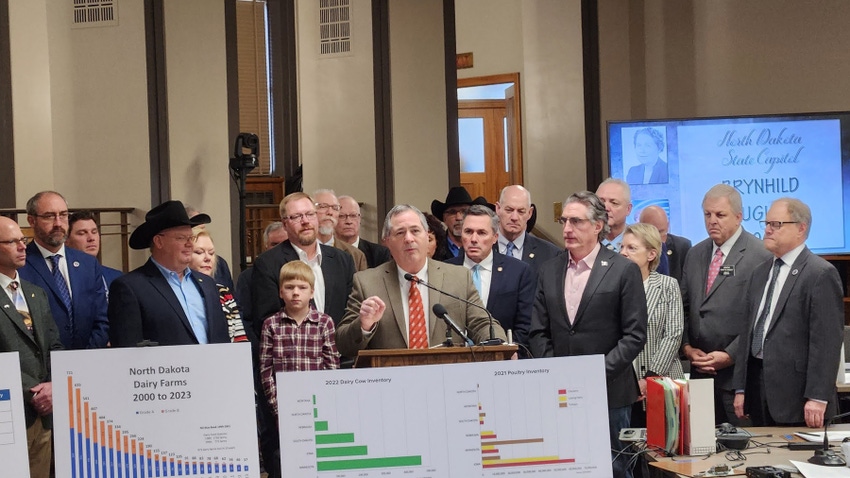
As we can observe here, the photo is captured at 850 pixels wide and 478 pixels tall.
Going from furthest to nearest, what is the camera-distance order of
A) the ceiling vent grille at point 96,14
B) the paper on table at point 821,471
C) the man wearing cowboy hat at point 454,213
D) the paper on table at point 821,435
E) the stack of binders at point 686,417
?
the ceiling vent grille at point 96,14 → the man wearing cowboy hat at point 454,213 → the paper on table at point 821,435 → the stack of binders at point 686,417 → the paper on table at point 821,471

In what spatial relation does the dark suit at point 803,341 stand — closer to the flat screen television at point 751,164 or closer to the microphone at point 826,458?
the microphone at point 826,458

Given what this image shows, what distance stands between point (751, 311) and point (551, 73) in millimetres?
4893

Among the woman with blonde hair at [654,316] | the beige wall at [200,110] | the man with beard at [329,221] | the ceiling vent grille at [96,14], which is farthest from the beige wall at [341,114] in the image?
the woman with blonde hair at [654,316]

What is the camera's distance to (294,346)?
441 cm

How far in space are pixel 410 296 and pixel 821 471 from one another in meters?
1.65

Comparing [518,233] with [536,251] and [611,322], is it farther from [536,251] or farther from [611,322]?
[611,322]

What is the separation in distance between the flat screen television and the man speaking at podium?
3.82 meters

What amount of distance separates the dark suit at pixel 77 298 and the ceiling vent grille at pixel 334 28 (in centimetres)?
370

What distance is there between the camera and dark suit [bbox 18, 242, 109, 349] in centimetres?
479

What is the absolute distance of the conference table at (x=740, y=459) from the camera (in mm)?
3246

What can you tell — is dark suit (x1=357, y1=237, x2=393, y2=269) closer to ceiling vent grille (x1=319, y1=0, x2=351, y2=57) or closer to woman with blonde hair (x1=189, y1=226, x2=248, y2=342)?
woman with blonde hair (x1=189, y1=226, x2=248, y2=342)

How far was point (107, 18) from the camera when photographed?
291 inches

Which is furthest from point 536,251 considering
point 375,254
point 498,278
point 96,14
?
point 96,14

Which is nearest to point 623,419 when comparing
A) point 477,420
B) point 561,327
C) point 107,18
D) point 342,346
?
point 561,327
